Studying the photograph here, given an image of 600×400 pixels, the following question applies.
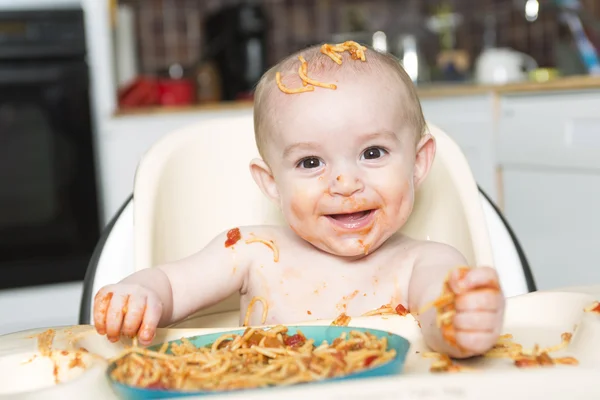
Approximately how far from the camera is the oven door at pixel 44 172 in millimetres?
2252

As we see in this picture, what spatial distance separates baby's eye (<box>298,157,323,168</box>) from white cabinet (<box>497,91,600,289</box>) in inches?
44.0

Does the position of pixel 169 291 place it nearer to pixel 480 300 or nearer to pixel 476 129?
pixel 480 300

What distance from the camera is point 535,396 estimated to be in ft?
1.65

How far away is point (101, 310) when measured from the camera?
0.77m

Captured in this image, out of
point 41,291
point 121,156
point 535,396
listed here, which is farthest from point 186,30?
point 535,396

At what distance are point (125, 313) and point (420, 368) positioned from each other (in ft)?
0.96

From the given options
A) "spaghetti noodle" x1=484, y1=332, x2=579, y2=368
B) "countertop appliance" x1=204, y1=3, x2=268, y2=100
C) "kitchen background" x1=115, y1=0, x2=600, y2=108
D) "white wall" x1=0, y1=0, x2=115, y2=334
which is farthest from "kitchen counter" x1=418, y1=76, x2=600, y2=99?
"spaghetti noodle" x1=484, y1=332, x2=579, y2=368

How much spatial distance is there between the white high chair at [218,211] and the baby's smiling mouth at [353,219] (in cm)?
19

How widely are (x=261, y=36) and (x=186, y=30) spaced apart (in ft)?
1.68

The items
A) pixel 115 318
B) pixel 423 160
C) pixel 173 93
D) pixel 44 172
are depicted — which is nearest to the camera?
pixel 115 318

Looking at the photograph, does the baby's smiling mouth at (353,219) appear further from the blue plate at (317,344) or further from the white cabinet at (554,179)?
the white cabinet at (554,179)

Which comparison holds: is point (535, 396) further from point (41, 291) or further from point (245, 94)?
point (245, 94)

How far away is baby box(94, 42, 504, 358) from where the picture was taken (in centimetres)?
87

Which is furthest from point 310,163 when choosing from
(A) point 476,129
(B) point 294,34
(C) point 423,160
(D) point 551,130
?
(B) point 294,34
